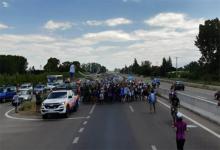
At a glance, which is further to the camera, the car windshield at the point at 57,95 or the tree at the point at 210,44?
the tree at the point at 210,44

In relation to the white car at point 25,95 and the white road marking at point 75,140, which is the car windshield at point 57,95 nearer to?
the white road marking at point 75,140

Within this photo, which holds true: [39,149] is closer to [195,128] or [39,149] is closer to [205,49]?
[195,128]

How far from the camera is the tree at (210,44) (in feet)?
393

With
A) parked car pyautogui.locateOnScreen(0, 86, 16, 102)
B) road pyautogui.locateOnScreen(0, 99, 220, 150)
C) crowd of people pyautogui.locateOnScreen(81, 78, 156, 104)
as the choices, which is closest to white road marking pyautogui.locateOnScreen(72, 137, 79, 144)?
road pyautogui.locateOnScreen(0, 99, 220, 150)

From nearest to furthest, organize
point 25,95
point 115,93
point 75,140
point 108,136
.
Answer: point 75,140
point 108,136
point 115,93
point 25,95

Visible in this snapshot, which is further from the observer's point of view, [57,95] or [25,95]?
[25,95]

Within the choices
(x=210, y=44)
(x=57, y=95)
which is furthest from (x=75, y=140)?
(x=210, y=44)

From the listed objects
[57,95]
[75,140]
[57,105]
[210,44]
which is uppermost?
[210,44]

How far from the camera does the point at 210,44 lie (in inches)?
4781

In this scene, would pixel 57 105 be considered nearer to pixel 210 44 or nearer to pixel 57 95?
pixel 57 95

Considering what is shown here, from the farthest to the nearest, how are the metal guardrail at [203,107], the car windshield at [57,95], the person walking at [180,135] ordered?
the car windshield at [57,95]
the metal guardrail at [203,107]
the person walking at [180,135]

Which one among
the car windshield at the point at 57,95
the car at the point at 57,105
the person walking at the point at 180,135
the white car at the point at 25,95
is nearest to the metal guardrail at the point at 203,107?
the car at the point at 57,105

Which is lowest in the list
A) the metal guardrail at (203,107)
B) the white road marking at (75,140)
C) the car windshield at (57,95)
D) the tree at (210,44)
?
the white road marking at (75,140)

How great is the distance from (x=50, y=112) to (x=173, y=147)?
576 inches
